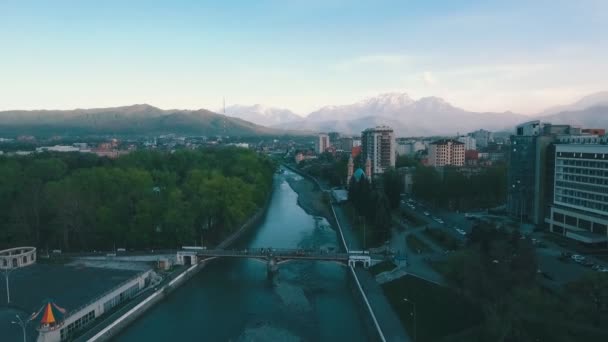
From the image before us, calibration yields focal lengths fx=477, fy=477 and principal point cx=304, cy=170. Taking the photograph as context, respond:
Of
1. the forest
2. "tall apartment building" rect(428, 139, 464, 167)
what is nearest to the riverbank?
the forest

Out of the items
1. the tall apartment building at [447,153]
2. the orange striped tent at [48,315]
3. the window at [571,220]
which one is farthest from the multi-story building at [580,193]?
the tall apartment building at [447,153]

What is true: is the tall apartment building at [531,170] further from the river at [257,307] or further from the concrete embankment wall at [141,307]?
the concrete embankment wall at [141,307]

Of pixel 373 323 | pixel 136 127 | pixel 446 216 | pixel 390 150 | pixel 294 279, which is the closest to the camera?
pixel 373 323

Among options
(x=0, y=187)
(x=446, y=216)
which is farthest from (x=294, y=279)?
(x=0, y=187)

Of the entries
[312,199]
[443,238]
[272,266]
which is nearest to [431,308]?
[272,266]

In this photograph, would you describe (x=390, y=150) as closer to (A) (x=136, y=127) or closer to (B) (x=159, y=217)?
(B) (x=159, y=217)
